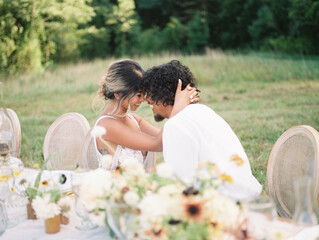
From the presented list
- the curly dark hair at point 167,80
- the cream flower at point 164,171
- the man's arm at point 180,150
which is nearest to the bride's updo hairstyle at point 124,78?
the curly dark hair at point 167,80

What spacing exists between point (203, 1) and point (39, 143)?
68.0 ft

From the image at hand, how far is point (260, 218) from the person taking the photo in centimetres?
104

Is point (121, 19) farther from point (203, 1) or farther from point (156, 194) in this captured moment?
point (156, 194)

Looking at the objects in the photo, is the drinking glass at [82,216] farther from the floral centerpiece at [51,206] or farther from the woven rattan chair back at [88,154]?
the woven rattan chair back at [88,154]

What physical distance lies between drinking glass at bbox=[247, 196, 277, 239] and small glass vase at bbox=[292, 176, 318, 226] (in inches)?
3.6

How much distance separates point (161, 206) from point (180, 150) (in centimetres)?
63

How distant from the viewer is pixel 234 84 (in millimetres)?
9922

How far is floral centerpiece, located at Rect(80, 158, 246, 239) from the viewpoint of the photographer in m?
0.97

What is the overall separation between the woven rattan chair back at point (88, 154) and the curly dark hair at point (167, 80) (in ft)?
2.15

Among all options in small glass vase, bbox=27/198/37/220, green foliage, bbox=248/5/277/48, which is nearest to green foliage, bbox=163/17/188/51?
green foliage, bbox=248/5/277/48

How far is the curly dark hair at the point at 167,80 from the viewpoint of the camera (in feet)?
7.18

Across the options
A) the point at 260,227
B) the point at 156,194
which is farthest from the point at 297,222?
the point at 156,194

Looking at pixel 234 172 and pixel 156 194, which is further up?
pixel 156 194

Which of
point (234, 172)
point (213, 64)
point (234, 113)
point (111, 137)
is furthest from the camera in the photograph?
point (213, 64)
